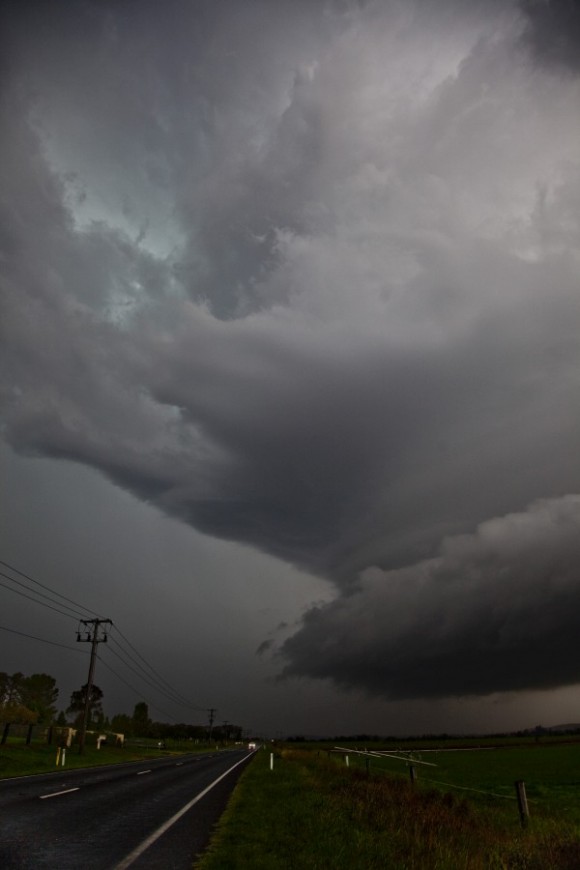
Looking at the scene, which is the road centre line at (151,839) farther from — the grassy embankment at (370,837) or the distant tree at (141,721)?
the distant tree at (141,721)

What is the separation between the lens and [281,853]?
357 inches

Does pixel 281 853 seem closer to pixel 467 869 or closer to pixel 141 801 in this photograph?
pixel 467 869

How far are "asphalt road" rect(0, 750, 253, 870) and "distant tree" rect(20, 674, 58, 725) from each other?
112 meters

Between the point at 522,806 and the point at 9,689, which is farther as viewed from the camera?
the point at 9,689

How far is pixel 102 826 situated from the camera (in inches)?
444

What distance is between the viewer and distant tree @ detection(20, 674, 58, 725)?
114688 millimetres

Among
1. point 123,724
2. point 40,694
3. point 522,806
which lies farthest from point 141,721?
point 522,806

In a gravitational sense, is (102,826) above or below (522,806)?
above

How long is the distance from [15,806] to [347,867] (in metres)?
9.34

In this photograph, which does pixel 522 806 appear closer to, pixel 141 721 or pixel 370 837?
pixel 370 837

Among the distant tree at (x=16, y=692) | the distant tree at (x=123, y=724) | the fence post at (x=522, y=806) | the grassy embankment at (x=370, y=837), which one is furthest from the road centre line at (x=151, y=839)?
the distant tree at (x=123, y=724)

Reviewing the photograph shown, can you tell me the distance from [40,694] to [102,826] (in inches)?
5352

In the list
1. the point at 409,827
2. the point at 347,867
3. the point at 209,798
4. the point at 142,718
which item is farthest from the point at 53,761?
the point at 142,718

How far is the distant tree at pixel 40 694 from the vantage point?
114688 mm
